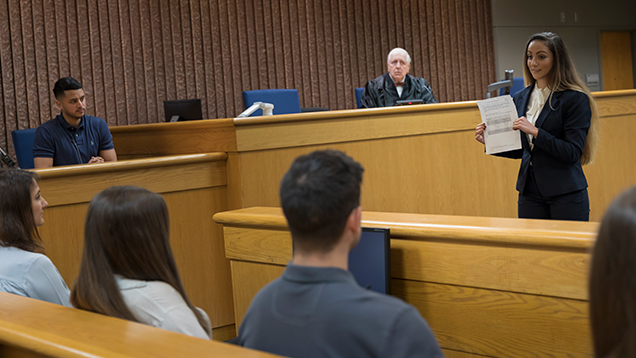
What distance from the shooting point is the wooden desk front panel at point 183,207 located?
295cm

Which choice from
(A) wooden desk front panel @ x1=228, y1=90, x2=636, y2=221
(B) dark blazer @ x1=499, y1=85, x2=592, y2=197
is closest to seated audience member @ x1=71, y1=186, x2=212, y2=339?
(B) dark blazer @ x1=499, y1=85, x2=592, y2=197

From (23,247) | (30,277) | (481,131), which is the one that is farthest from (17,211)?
(481,131)

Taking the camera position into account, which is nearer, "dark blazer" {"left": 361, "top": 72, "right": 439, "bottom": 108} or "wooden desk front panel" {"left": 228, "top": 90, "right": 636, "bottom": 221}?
"wooden desk front panel" {"left": 228, "top": 90, "right": 636, "bottom": 221}

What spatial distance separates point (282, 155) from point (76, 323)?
2.17 m

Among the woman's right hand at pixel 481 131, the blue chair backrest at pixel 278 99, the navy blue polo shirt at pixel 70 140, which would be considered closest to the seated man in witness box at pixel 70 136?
the navy blue polo shirt at pixel 70 140

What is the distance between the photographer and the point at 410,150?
3.77 meters

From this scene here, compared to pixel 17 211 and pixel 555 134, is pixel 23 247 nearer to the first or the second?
pixel 17 211

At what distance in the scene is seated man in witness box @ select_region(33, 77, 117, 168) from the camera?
148 inches

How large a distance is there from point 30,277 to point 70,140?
2.13m

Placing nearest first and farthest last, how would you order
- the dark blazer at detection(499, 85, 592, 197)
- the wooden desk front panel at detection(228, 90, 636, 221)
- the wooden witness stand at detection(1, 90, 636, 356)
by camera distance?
1. the dark blazer at detection(499, 85, 592, 197)
2. the wooden witness stand at detection(1, 90, 636, 356)
3. the wooden desk front panel at detection(228, 90, 636, 221)

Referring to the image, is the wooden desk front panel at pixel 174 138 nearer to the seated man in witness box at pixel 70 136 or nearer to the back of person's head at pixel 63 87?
the seated man in witness box at pixel 70 136

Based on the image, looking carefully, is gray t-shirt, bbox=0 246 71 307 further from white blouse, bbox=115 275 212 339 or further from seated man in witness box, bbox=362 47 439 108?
seated man in witness box, bbox=362 47 439 108

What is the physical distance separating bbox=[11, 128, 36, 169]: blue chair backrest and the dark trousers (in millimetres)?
3190

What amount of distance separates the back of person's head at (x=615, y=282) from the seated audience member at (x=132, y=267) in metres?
0.93
